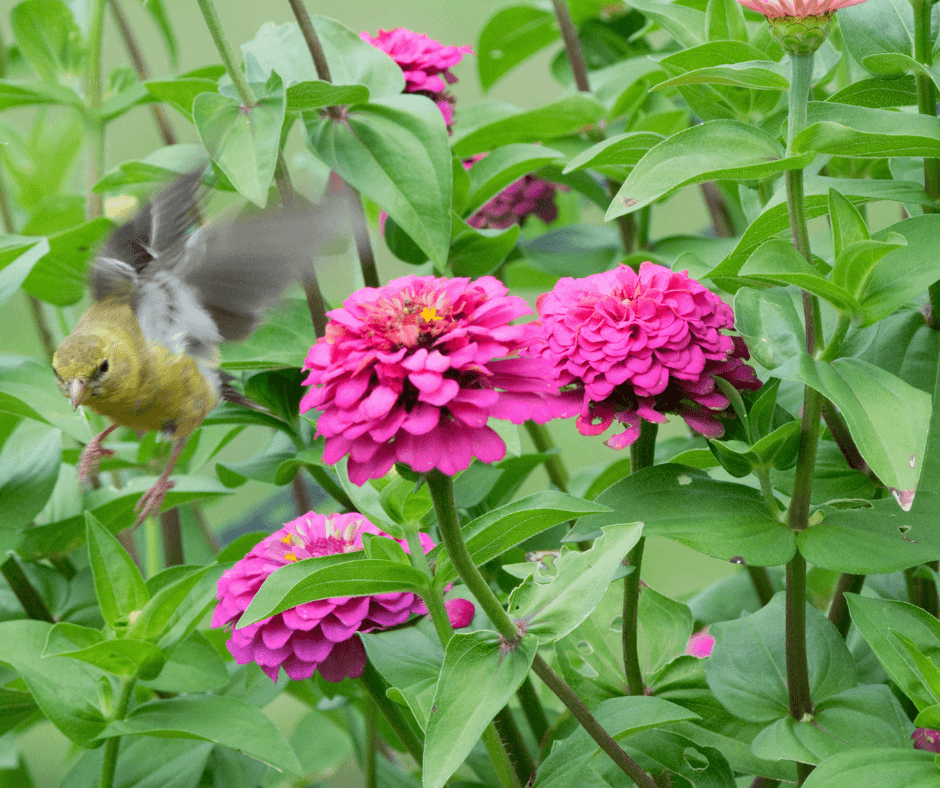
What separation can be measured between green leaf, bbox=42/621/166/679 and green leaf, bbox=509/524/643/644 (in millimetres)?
235

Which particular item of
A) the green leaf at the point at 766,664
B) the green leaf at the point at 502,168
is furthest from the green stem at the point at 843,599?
the green leaf at the point at 502,168

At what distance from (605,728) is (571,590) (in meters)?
0.10

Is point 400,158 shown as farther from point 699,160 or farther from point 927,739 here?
point 927,739

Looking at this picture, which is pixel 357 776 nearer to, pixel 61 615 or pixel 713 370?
pixel 61 615

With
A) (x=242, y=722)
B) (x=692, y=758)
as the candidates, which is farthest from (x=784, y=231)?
(x=242, y=722)

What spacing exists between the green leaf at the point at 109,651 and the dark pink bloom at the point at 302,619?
0.06 m

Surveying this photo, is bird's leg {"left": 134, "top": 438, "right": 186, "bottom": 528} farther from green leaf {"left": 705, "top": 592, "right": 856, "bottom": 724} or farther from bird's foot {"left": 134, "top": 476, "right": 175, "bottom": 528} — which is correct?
green leaf {"left": 705, "top": 592, "right": 856, "bottom": 724}

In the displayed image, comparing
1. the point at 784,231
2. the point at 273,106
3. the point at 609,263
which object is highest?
the point at 273,106

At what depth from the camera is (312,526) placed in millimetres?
542

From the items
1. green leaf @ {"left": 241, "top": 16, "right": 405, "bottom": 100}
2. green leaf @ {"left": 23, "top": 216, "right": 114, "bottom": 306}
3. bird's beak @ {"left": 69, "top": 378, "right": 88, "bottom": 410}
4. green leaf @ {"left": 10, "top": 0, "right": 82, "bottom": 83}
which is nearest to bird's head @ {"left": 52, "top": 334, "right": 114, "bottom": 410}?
bird's beak @ {"left": 69, "top": 378, "right": 88, "bottom": 410}

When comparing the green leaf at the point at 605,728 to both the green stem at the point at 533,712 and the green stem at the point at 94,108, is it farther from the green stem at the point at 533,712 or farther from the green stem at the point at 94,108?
the green stem at the point at 94,108

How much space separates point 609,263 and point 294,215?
0.41 meters

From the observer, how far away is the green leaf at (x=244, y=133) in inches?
22.5

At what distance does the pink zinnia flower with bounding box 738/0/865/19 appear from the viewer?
0.40m
